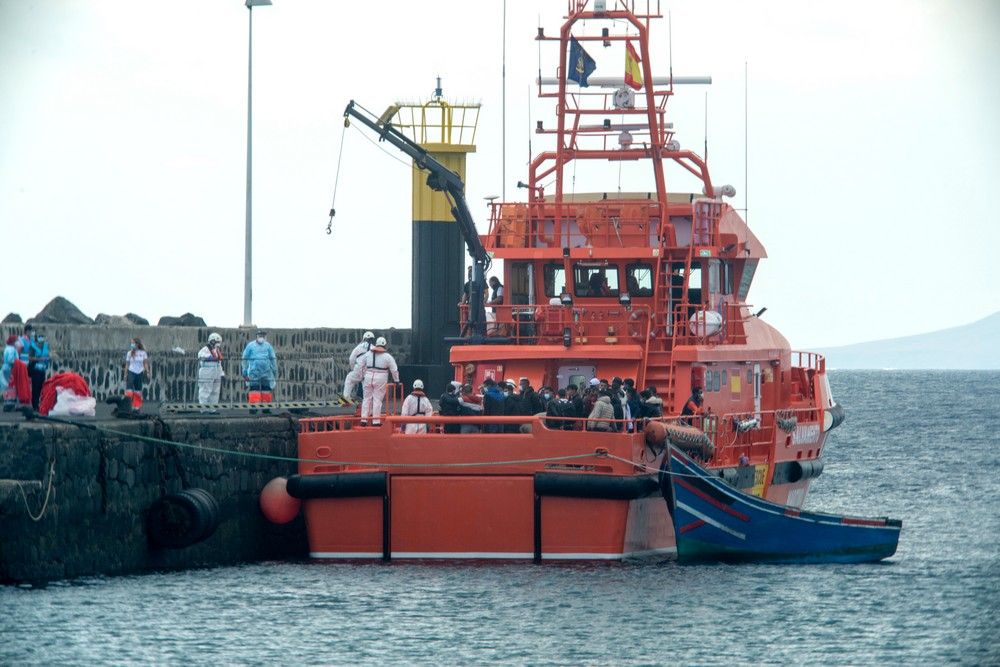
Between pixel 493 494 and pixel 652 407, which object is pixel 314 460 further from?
pixel 652 407

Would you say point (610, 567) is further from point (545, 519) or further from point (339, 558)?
point (339, 558)

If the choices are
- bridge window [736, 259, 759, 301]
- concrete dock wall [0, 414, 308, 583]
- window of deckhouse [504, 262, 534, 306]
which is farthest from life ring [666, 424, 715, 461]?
bridge window [736, 259, 759, 301]

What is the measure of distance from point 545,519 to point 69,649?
20.2 feet

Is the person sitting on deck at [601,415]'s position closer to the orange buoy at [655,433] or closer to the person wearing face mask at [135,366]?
the orange buoy at [655,433]

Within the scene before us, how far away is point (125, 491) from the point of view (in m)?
23.6

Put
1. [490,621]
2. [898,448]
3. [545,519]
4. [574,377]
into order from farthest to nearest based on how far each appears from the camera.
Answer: [898,448], [574,377], [545,519], [490,621]

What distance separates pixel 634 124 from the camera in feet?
101

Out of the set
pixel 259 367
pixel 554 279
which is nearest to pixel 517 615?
pixel 554 279

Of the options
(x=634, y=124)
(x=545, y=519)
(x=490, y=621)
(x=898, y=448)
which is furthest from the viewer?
(x=898, y=448)

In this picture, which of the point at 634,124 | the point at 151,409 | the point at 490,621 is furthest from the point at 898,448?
the point at 490,621

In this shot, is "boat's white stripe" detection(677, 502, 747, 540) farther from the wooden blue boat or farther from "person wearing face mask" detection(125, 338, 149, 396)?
"person wearing face mask" detection(125, 338, 149, 396)

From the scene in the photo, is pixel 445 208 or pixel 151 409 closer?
pixel 151 409

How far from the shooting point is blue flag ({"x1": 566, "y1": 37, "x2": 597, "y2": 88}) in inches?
1178

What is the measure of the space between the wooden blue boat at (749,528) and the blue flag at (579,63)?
24.4ft
